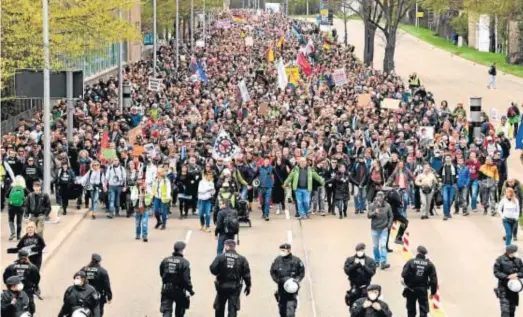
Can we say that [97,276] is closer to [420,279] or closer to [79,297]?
[79,297]

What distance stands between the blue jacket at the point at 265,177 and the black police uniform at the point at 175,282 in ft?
35.7

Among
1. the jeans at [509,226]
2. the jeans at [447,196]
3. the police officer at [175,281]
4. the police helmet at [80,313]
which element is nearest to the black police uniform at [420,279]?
the police officer at [175,281]

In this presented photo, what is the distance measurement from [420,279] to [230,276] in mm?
2534

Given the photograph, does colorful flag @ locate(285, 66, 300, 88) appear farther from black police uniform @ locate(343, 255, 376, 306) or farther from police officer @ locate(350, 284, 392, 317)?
police officer @ locate(350, 284, 392, 317)

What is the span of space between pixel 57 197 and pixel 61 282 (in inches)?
310

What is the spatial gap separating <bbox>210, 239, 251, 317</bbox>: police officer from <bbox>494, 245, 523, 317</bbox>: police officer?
3435mm

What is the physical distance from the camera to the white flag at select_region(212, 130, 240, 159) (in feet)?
95.9

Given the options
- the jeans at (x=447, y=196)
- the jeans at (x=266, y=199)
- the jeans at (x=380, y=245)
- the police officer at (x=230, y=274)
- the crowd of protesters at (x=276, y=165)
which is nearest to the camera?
the police officer at (x=230, y=274)

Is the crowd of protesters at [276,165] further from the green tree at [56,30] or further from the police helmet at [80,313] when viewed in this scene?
the police helmet at [80,313]

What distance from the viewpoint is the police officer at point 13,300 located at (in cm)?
1531

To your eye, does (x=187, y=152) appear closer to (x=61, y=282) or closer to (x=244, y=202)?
(x=244, y=202)

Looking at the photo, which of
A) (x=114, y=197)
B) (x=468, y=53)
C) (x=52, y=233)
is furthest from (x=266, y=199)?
(x=468, y=53)

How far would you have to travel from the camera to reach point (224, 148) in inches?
1155

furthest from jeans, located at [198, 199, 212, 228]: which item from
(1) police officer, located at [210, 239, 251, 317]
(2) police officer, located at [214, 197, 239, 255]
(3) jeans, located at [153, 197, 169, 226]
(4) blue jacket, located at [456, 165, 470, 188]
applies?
(1) police officer, located at [210, 239, 251, 317]
